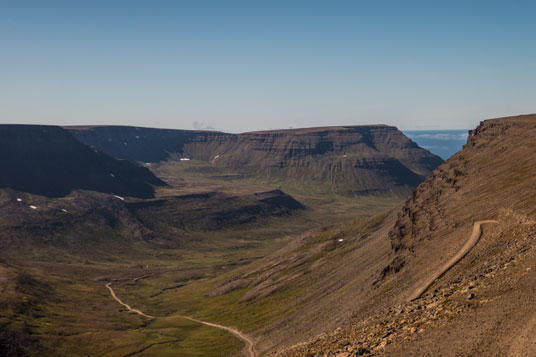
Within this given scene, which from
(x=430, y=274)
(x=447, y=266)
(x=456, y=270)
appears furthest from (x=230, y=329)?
(x=456, y=270)

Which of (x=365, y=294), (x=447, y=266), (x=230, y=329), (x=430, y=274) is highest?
(x=447, y=266)

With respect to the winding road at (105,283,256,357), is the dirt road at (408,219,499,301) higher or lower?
higher

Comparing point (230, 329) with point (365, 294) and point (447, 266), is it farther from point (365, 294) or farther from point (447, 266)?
point (447, 266)

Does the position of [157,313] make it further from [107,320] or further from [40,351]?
[40,351]

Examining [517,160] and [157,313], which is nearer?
[517,160]

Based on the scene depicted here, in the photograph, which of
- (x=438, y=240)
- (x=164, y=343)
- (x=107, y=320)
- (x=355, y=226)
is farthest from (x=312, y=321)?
(x=355, y=226)

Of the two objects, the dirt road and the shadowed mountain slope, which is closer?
the shadowed mountain slope

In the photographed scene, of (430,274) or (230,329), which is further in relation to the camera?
(230,329)

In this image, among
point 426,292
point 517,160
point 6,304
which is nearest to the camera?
point 426,292

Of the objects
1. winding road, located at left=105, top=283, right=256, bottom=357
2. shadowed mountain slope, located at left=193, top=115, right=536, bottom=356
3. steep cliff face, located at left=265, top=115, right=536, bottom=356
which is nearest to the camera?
steep cliff face, located at left=265, top=115, right=536, bottom=356

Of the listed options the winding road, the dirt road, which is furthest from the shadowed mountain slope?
the winding road

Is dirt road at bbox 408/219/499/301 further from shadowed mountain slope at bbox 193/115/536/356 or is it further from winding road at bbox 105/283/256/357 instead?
A: winding road at bbox 105/283/256/357
